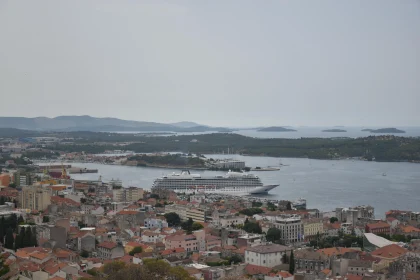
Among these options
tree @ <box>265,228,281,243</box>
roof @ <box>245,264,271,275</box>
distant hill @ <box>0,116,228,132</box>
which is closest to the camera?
roof @ <box>245,264,271,275</box>

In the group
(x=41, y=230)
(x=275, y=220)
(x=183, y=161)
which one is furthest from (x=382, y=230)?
(x=183, y=161)

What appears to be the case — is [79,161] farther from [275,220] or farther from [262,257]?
[262,257]

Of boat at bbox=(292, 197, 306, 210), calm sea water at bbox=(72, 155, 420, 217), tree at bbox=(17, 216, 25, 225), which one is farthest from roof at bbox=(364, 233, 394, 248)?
tree at bbox=(17, 216, 25, 225)

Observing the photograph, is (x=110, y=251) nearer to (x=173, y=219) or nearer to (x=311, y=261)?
(x=311, y=261)

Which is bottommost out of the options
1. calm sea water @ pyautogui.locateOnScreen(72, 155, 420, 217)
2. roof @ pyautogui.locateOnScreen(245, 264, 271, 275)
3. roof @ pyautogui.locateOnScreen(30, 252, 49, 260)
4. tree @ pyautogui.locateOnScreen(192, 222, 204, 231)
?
calm sea water @ pyautogui.locateOnScreen(72, 155, 420, 217)

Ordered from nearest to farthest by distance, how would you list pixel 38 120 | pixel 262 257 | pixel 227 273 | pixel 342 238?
pixel 227 273 < pixel 262 257 < pixel 342 238 < pixel 38 120

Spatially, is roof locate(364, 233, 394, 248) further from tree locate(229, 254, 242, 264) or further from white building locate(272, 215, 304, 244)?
tree locate(229, 254, 242, 264)
